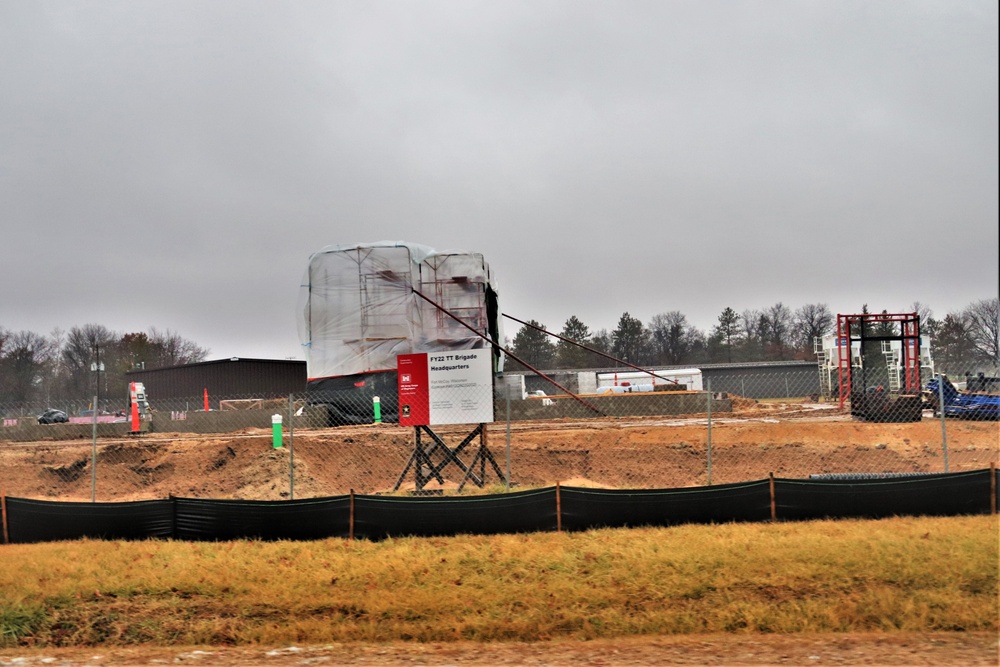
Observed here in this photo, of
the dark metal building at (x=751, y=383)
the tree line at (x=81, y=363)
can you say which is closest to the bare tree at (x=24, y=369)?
the tree line at (x=81, y=363)

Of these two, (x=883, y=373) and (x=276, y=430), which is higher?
(x=883, y=373)

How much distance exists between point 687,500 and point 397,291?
1848 cm

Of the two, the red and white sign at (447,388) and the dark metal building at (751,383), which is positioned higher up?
the red and white sign at (447,388)

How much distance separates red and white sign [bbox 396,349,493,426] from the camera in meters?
13.0

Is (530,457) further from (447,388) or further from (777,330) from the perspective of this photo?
(777,330)

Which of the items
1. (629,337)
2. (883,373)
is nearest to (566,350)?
(629,337)

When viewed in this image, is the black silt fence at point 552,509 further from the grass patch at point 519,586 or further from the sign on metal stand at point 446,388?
the sign on metal stand at point 446,388

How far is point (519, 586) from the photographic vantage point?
8062 millimetres

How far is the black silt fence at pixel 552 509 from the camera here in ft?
33.2

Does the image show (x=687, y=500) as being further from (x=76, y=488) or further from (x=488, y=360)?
(x=76, y=488)

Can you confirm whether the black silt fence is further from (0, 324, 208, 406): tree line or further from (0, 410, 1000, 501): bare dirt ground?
(0, 324, 208, 406): tree line

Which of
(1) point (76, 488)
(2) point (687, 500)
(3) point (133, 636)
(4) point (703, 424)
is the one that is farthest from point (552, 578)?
(1) point (76, 488)

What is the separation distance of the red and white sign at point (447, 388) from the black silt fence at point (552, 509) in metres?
2.90

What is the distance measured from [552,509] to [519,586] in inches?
86.9
